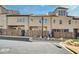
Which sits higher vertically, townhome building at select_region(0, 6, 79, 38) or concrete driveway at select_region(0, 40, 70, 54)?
townhome building at select_region(0, 6, 79, 38)

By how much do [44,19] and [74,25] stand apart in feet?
1.41

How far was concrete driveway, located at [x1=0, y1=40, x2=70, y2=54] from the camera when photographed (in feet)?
27.3

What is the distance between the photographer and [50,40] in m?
8.45

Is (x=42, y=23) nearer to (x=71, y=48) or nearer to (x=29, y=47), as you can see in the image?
(x=29, y=47)

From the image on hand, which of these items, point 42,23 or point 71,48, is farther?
point 42,23

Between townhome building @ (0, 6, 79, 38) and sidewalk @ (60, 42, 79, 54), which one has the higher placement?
townhome building @ (0, 6, 79, 38)

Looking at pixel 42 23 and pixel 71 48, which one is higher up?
pixel 42 23

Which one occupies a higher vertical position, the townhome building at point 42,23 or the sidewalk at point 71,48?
the townhome building at point 42,23

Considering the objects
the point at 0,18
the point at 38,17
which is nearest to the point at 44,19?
the point at 38,17

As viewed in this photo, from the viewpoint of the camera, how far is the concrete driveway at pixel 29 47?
831 cm

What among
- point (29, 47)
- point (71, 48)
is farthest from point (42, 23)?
point (71, 48)

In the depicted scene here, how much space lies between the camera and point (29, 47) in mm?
8352

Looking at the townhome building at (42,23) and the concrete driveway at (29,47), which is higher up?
the townhome building at (42,23)
